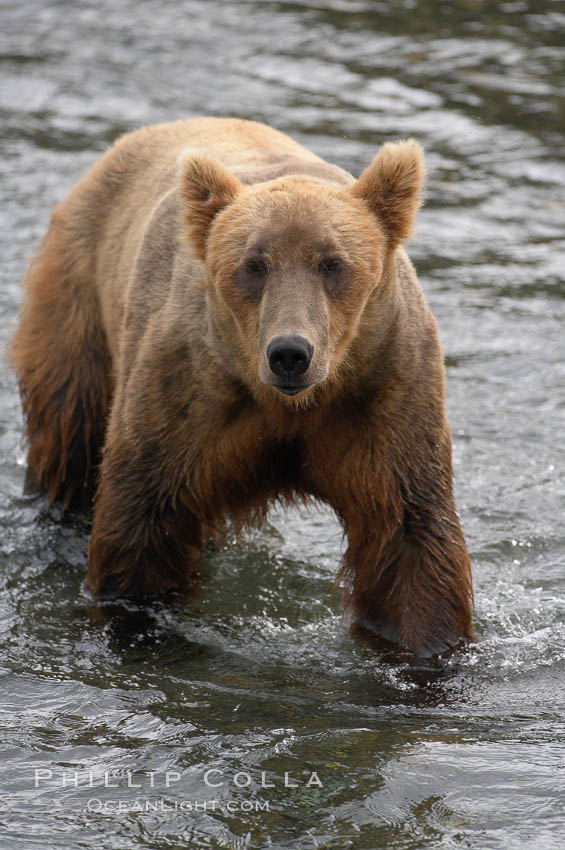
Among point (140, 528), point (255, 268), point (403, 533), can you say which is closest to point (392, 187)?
point (255, 268)

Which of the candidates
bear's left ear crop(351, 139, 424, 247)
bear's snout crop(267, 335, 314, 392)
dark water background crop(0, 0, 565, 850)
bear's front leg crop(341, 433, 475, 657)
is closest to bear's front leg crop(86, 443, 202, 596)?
dark water background crop(0, 0, 565, 850)

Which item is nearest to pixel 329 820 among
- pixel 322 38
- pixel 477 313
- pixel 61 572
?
pixel 61 572

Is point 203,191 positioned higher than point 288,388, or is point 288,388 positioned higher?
point 203,191

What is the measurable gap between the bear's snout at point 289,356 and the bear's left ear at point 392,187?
95 cm

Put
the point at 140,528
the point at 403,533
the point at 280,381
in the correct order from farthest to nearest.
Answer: the point at 140,528
the point at 403,533
the point at 280,381

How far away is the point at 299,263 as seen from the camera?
548cm

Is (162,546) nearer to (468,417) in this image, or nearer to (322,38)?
(468,417)

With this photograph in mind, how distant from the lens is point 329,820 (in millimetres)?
4832

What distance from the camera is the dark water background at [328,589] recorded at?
499 centimetres

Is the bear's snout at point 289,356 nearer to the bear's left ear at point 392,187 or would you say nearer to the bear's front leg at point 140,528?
the bear's left ear at point 392,187

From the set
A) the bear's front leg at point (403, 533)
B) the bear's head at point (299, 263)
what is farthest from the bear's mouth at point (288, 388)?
the bear's front leg at point (403, 533)

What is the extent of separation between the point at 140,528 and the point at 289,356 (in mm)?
1752

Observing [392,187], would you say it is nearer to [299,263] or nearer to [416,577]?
[299,263]

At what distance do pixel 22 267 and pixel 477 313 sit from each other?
3.85 meters
